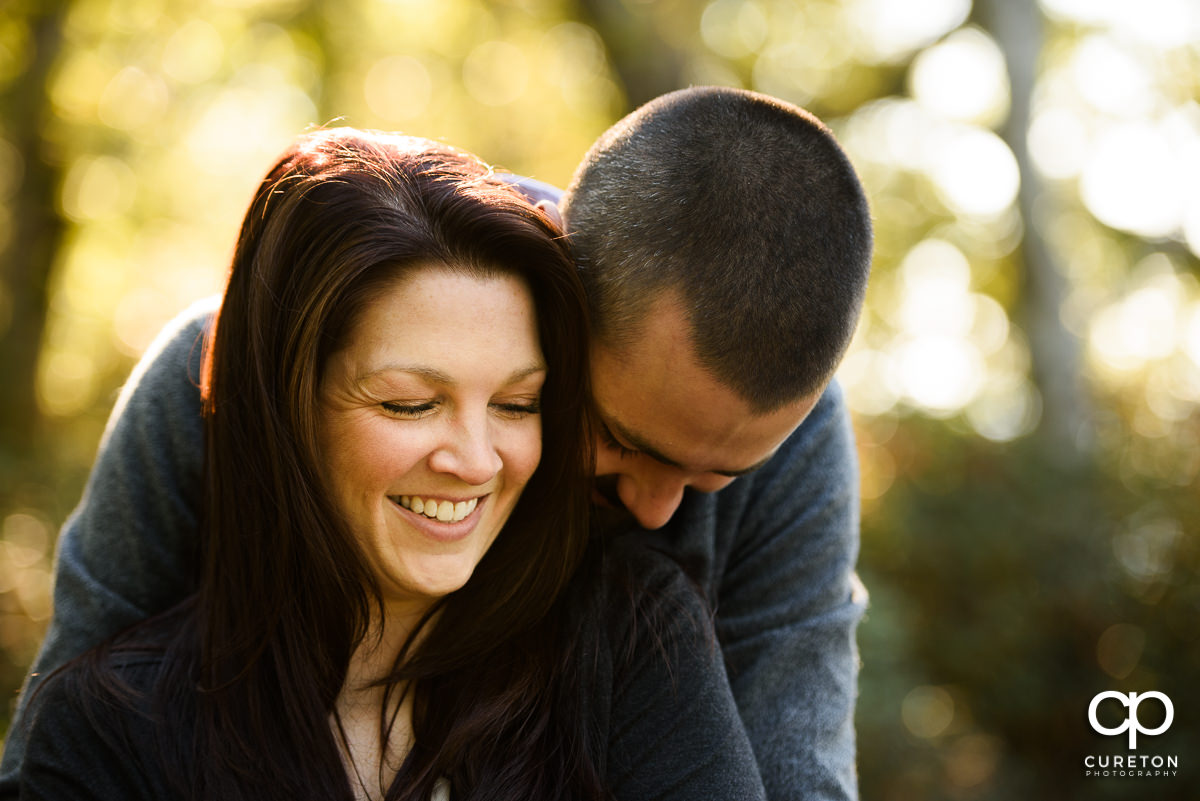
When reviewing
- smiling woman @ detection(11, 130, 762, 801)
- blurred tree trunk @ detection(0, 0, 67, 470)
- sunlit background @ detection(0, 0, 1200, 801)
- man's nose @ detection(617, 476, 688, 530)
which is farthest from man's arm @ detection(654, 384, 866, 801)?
blurred tree trunk @ detection(0, 0, 67, 470)

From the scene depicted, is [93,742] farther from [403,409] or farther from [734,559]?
[734,559]

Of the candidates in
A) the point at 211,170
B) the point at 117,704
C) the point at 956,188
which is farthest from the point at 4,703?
the point at 956,188

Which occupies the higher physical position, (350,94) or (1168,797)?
(350,94)

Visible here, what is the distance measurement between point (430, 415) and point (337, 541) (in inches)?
14.0

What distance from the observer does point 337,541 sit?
2.24 meters

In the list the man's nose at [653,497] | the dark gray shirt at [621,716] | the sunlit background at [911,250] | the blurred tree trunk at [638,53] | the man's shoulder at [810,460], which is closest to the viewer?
the dark gray shirt at [621,716]

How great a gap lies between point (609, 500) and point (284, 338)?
2.85ft

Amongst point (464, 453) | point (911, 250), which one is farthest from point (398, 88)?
point (464, 453)

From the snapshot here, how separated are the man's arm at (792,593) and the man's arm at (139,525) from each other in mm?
1176

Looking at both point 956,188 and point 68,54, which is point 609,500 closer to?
point 68,54

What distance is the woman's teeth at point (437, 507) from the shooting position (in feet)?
7.11

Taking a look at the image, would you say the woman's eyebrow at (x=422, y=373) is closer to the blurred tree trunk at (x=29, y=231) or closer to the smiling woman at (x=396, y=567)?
the smiling woman at (x=396, y=567)

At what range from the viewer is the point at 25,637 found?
22.9 feet

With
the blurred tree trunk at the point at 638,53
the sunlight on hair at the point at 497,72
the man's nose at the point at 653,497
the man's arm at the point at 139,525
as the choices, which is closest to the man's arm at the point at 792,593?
the man's nose at the point at 653,497
